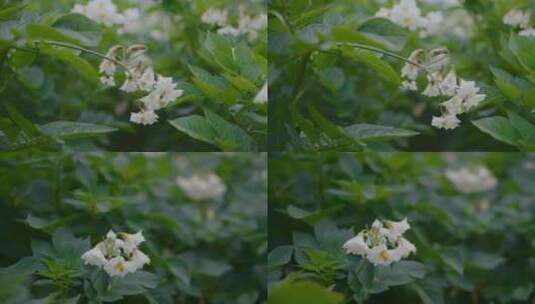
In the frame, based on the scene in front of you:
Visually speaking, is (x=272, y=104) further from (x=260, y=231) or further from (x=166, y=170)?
(x=166, y=170)

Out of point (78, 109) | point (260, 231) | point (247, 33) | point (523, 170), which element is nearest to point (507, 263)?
point (523, 170)

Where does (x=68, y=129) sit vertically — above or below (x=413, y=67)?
below

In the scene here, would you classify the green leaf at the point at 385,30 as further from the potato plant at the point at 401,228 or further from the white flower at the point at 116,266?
the white flower at the point at 116,266

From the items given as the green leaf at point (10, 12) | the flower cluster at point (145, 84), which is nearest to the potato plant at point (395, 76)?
the flower cluster at point (145, 84)

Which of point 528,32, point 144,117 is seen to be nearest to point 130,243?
point 144,117

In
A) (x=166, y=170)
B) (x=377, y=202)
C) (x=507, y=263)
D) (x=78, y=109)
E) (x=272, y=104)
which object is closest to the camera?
(x=272, y=104)

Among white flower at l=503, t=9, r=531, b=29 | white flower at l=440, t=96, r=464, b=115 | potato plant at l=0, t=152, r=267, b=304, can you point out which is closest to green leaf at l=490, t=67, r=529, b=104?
white flower at l=440, t=96, r=464, b=115

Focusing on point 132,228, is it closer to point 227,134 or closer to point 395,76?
point 227,134
